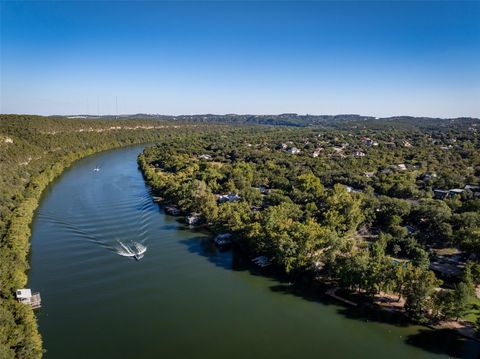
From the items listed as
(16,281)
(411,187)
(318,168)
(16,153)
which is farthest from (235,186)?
(16,153)

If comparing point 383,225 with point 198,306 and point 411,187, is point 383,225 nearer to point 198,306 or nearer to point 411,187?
point 411,187

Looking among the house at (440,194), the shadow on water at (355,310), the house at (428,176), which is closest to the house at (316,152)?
the house at (428,176)

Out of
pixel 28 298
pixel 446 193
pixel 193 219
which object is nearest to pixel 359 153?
pixel 446 193

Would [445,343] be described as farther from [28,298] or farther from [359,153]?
[359,153]

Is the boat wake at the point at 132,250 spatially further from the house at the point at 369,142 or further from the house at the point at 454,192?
the house at the point at 369,142

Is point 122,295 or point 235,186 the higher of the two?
point 235,186

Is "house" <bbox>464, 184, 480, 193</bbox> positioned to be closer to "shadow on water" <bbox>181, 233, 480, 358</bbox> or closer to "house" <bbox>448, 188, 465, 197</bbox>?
"house" <bbox>448, 188, 465, 197</bbox>
